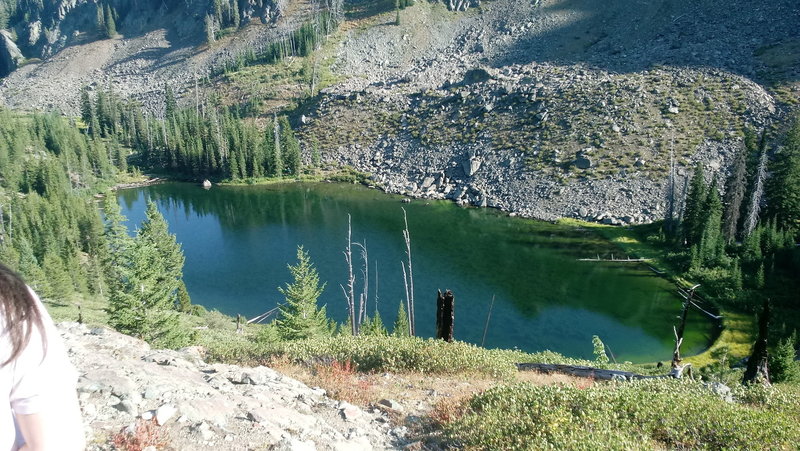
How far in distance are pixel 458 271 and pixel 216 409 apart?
42.3m

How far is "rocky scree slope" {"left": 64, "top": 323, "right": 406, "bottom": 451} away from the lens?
809 cm

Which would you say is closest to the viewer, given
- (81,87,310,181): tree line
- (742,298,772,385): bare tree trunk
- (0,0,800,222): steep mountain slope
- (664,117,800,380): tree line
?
(742,298,772,385): bare tree trunk

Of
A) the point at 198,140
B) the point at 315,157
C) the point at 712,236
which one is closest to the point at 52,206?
the point at 198,140

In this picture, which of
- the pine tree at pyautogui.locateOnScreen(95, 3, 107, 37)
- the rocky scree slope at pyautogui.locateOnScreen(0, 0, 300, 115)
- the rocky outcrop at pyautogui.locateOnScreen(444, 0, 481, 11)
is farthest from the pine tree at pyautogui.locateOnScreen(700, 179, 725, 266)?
the pine tree at pyautogui.locateOnScreen(95, 3, 107, 37)

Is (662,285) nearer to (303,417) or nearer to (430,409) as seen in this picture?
(430,409)

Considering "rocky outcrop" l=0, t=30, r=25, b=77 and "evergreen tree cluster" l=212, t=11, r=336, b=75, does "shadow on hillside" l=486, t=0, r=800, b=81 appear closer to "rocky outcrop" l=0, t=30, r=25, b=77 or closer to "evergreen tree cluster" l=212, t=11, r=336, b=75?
"evergreen tree cluster" l=212, t=11, r=336, b=75

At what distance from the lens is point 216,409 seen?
356 inches

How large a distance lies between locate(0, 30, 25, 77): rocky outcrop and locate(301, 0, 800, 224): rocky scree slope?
143m

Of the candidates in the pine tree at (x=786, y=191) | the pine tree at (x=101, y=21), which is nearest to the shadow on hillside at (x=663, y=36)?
the pine tree at (x=786, y=191)

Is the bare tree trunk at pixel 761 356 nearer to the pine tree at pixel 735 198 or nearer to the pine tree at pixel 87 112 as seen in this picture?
the pine tree at pixel 735 198

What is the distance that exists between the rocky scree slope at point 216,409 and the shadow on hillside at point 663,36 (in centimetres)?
9114

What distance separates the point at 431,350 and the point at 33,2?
25248 cm

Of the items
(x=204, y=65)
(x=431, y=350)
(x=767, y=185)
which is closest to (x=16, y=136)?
(x=204, y=65)

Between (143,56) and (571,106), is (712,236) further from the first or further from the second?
(143,56)
